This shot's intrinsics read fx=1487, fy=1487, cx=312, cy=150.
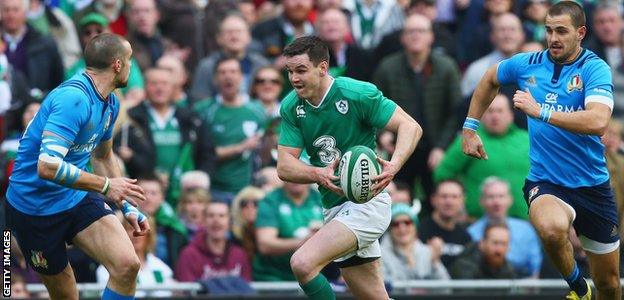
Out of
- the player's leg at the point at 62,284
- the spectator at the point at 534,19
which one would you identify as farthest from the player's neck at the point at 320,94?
the spectator at the point at 534,19

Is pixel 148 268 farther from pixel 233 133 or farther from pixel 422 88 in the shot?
pixel 422 88

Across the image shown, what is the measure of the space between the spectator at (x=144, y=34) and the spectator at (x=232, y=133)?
121 cm

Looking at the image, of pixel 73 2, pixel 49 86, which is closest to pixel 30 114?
pixel 49 86

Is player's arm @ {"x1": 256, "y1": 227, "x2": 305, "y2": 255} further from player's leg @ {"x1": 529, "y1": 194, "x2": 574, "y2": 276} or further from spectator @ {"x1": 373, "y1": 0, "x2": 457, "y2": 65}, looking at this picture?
player's leg @ {"x1": 529, "y1": 194, "x2": 574, "y2": 276}

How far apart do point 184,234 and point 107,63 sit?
179 inches

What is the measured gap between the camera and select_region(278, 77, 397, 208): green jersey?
38.5 ft

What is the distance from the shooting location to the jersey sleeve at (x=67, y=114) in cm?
1121

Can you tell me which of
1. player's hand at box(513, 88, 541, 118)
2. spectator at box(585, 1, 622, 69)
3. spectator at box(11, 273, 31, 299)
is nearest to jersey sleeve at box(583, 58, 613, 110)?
player's hand at box(513, 88, 541, 118)

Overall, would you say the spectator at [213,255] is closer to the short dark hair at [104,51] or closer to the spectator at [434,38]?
the spectator at [434,38]

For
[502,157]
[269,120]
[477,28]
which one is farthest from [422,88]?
[269,120]

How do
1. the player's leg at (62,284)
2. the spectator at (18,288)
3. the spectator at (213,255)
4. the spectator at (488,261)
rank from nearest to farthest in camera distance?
the player's leg at (62,284)
the spectator at (18,288)
the spectator at (213,255)
the spectator at (488,261)

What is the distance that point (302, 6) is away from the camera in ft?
60.0

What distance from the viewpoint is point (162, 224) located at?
15773 mm

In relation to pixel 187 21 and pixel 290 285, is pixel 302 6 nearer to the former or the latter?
pixel 187 21
